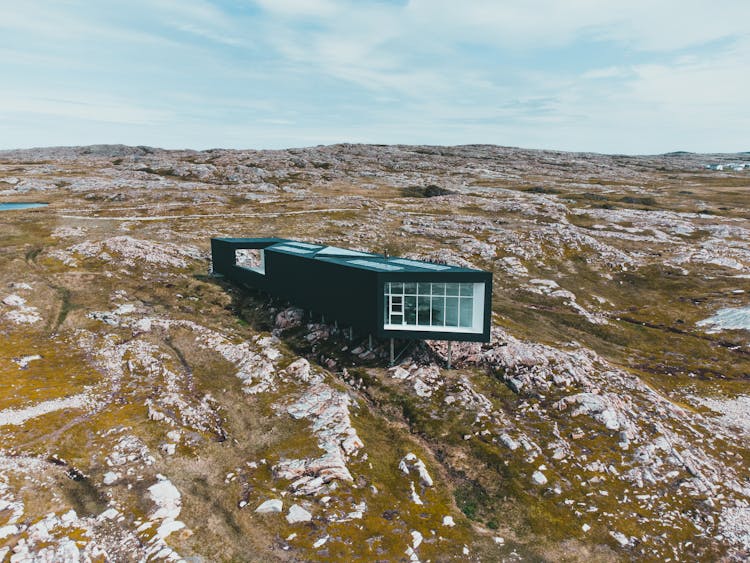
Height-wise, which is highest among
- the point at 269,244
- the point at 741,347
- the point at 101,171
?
the point at 101,171

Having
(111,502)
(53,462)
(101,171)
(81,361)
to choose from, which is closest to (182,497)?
(111,502)

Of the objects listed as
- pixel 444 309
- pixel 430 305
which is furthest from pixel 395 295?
pixel 444 309

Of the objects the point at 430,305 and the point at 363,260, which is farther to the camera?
the point at 363,260

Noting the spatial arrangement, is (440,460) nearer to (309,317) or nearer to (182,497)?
(182,497)

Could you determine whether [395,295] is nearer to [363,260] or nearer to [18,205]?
[363,260]

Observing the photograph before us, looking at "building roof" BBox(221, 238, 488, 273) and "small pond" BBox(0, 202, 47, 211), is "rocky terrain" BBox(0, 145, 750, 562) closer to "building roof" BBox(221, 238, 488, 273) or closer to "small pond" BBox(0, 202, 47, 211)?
"building roof" BBox(221, 238, 488, 273)

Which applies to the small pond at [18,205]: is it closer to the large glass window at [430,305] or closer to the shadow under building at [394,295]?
the shadow under building at [394,295]

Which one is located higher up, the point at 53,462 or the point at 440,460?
the point at 53,462
